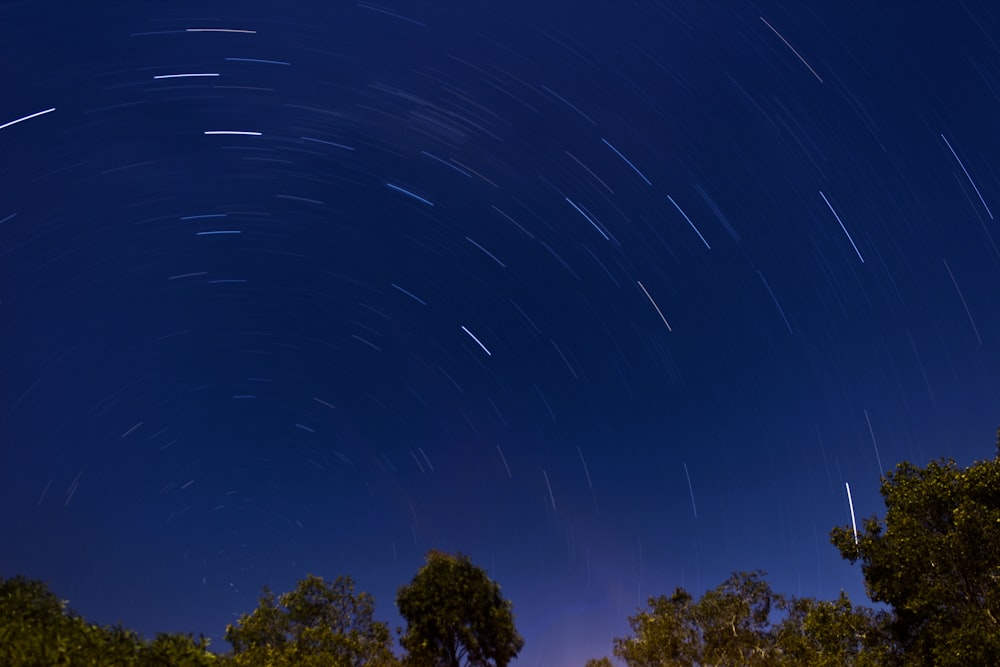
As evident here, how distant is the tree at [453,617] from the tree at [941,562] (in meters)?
26.3

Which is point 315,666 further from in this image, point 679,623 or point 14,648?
point 679,623

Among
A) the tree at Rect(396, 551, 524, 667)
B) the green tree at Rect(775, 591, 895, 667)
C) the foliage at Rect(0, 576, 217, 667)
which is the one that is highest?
the tree at Rect(396, 551, 524, 667)

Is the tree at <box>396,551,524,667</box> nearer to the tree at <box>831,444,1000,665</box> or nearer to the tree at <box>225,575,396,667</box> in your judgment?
the tree at <box>225,575,396,667</box>

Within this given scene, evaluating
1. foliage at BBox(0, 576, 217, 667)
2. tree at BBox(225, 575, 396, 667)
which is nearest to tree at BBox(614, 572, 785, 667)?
tree at BBox(225, 575, 396, 667)

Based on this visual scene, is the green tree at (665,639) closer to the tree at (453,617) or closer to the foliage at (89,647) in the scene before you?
the tree at (453,617)

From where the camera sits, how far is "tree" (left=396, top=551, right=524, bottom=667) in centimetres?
4181

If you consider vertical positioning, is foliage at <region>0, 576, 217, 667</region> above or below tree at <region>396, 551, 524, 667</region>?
below

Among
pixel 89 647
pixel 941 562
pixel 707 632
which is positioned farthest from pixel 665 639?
pixel 89 647

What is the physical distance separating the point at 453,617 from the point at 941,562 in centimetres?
2919

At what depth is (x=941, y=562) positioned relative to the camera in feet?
71.9

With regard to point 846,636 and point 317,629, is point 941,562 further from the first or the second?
point 317,629

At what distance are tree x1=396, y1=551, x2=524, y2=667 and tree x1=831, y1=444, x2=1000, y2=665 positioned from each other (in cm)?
2625

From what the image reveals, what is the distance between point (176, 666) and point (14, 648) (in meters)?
2.27

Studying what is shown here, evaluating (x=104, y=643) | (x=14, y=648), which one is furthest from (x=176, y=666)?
(x=14, y=648)
